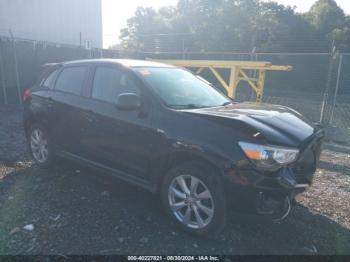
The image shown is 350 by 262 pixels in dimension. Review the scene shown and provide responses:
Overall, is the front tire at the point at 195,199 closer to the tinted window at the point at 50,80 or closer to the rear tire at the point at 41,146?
the rear tire at the point at 41,146

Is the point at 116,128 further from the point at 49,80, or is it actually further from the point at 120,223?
the point at 49,80

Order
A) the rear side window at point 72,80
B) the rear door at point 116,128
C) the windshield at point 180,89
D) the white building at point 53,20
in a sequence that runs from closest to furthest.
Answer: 1. the rear door at point 116,128
2. the windshield at point 180,89
3. the rear side window at point 72,80
4. the white building at point 53,20

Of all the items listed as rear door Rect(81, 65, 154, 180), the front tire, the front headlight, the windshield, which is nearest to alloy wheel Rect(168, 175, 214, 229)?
the front tire

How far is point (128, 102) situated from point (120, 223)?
1.32m

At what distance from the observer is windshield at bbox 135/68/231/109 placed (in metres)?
3.92

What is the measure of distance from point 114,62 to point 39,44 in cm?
1097

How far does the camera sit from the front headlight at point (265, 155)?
10.1ft

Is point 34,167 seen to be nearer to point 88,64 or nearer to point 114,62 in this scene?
point 88,64

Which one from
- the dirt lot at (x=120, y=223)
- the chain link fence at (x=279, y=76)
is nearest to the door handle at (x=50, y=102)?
the dirt lot at (x=120, y=223)

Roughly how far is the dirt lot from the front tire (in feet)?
0.46

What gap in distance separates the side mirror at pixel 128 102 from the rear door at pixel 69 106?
107cm

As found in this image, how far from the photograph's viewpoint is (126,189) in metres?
4.65

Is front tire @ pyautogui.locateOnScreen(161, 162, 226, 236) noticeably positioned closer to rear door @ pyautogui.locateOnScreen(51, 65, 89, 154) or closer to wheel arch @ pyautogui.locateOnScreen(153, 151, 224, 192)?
wheel arch @ pyautogui.locateOnScreen(153, 151, 224, 192)

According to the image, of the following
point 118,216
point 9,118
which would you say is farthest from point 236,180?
point 9,118
